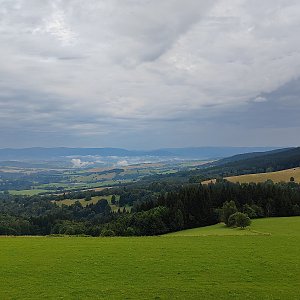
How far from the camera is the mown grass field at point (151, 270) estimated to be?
956 inches

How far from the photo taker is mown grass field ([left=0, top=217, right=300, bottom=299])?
24.3 meters

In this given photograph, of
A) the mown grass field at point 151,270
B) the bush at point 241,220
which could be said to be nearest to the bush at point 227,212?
the bush at point 241,220

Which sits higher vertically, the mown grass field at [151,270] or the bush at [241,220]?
the mown grass field at [151,270]

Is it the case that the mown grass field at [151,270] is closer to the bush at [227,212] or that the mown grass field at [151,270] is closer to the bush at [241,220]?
the bush at [241,220]

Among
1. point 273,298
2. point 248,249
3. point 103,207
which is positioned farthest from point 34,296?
point 103,207

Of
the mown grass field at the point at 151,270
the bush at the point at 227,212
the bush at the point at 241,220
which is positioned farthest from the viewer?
the bush at the point at 227,212

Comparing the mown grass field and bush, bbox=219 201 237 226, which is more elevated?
the mown grass field

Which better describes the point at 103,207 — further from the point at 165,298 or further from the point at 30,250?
the point at 165,298

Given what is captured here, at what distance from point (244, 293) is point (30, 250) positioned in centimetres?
2376

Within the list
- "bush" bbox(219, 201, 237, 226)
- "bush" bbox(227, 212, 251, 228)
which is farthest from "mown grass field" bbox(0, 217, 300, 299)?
"bush" bbox(219, 201, 237, 226)

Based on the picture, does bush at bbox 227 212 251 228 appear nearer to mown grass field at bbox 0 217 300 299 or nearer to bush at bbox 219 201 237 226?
bush at bbox 219 201 237 226

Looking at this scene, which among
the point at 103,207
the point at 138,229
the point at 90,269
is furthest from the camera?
the point at 103,207

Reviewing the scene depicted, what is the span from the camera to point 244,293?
23984 millimetres

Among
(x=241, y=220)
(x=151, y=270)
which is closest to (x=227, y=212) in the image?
(x=241, y=220)
